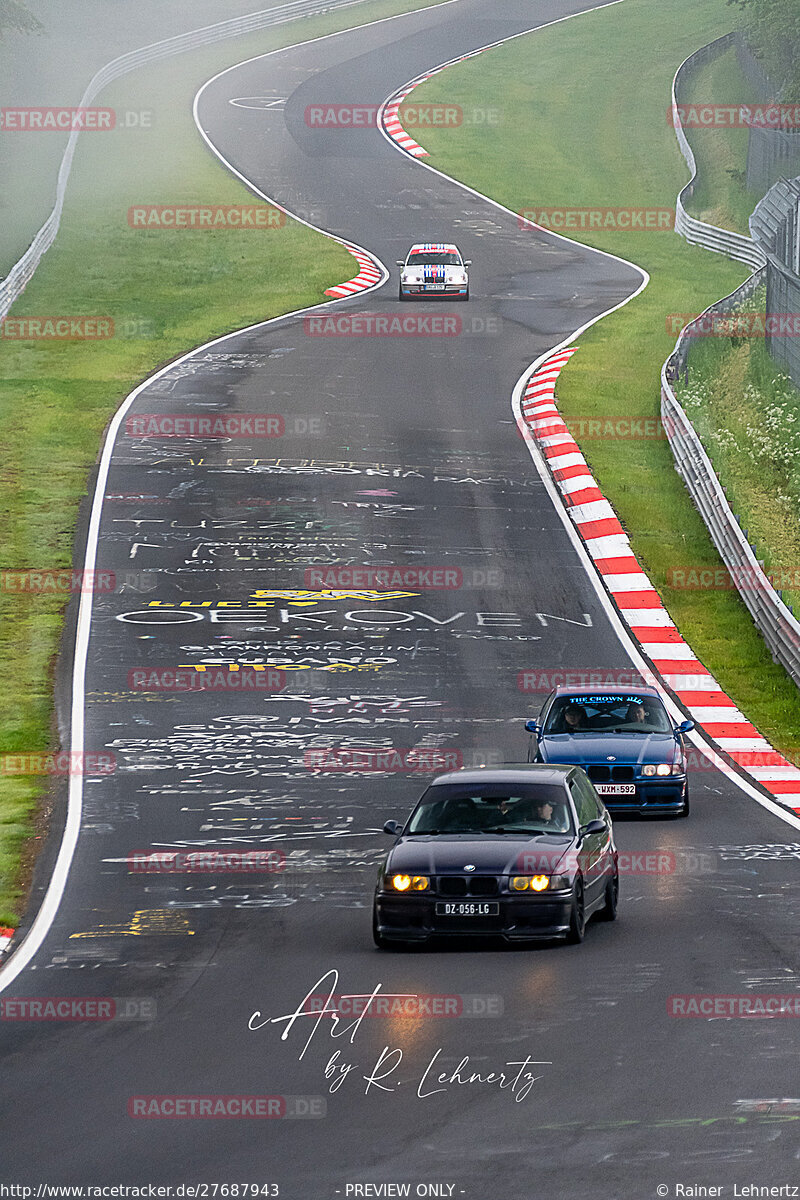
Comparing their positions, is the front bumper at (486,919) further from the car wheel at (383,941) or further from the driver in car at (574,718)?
the driver in car at (574,718)

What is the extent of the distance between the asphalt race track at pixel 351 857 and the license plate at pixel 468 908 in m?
0.34

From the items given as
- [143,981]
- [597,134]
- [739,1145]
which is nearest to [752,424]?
[143,981]

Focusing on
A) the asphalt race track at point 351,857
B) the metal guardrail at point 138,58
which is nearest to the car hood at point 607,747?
the asphalt race track at point 351,857

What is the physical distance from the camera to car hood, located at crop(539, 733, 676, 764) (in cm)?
1931

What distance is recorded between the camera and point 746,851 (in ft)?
56.0

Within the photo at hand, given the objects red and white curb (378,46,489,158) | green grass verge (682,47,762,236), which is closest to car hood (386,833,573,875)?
green grass verge (682,47,762,236)

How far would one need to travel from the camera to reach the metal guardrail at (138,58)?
53.7 metres

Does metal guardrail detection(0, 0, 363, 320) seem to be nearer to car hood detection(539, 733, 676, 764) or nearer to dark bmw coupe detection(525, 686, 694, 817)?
dark bmw coupe detection(525, 686, 694, 817)

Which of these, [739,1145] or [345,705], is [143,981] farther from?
[345,705]

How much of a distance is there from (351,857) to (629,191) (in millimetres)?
56698

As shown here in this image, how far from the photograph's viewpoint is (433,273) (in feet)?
165

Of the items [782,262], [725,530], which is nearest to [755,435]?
[782,262]

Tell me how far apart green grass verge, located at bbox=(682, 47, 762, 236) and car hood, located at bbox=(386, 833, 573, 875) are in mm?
51822

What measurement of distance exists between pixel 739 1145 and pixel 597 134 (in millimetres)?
73685
